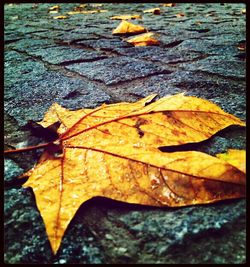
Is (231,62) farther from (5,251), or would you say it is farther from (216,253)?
(5,251)

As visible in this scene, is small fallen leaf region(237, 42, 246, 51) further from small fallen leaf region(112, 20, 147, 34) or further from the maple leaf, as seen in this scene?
the maple leaf

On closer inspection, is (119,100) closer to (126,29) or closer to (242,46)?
(242,46)

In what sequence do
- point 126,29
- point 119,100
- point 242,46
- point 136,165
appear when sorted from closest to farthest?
1. point 136,165
2. point 119,100
3. point 242,46
4. point 126,29

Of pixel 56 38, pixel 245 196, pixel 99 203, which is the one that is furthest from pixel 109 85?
pixel 56 38

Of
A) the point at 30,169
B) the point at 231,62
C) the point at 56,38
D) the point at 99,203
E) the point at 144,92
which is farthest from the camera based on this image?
the point at 56,38

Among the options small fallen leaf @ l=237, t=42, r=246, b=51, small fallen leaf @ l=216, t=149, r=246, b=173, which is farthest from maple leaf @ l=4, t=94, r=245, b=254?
small fallen leaf @ l=237, t=42, r=246, b=51

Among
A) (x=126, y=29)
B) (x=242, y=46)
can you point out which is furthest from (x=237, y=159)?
(x=126, y=29)
